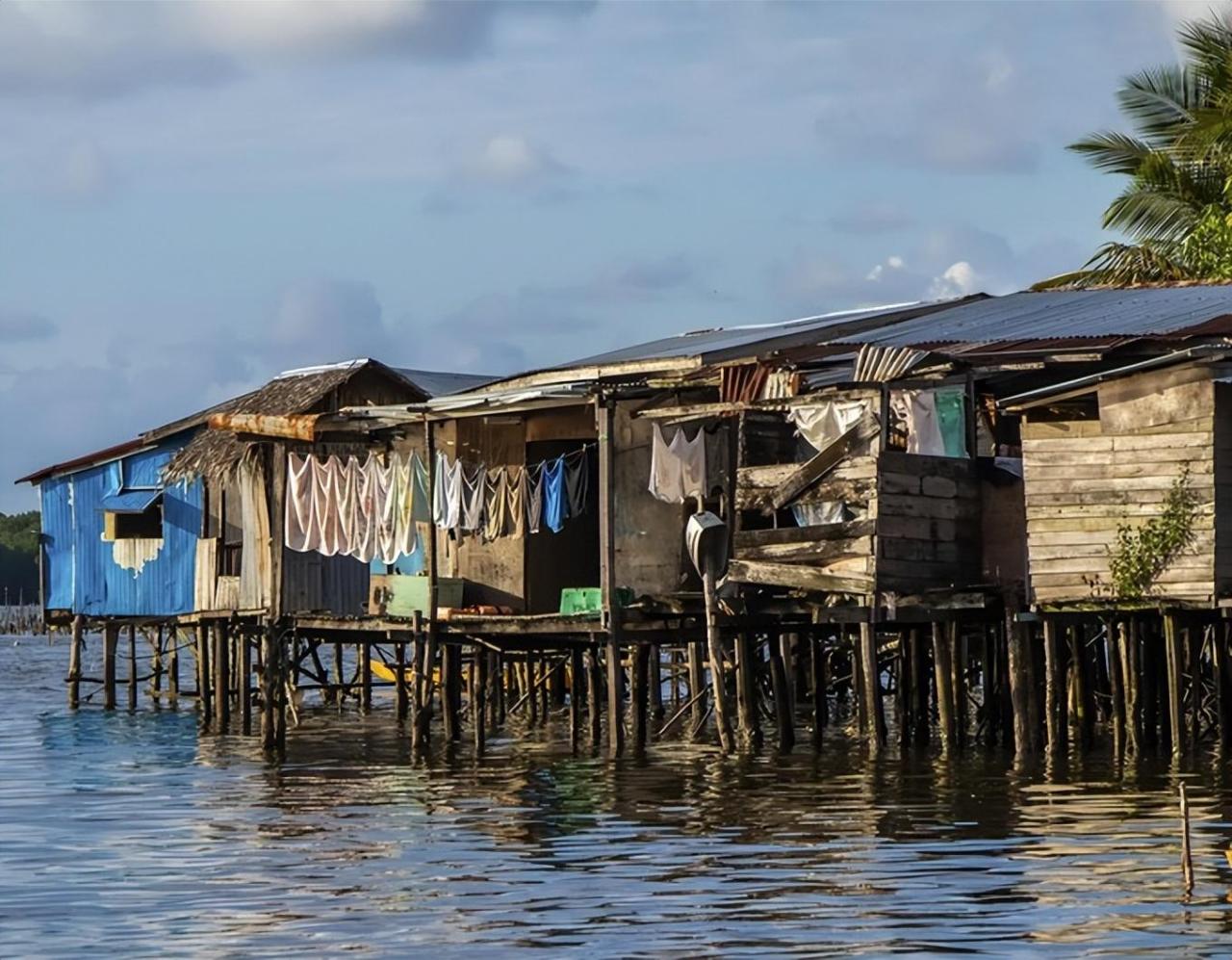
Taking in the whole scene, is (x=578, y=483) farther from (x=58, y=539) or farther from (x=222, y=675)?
(x=58, y=539)

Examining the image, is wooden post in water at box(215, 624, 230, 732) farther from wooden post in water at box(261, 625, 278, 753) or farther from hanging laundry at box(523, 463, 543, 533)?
hanging laundry at box(523, 463, 543, 533)

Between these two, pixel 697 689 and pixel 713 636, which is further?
pixel 697 689

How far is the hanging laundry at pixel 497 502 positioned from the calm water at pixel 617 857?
8.86 feet

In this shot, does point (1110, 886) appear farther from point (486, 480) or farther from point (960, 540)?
point (486, 480)

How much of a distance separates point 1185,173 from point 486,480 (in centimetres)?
1109

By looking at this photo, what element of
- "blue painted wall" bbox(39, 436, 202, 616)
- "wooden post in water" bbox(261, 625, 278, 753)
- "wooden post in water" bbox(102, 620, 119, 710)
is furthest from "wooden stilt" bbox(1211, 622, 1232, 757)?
"wooden post in water" bbox(102, 620, 119, 710)

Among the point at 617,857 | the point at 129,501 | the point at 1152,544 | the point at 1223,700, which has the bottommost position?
the point at 617,857

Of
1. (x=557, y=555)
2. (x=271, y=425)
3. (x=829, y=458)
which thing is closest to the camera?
(x=829, y=458)

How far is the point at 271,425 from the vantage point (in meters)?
27.7

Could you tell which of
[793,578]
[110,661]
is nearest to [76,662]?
[110,661]

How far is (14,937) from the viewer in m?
14.8

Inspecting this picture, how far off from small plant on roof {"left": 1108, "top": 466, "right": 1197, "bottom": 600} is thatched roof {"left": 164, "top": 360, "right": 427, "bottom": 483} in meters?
13.3

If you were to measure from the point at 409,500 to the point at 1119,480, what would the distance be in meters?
9.06

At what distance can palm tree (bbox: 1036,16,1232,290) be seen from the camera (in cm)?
2969
